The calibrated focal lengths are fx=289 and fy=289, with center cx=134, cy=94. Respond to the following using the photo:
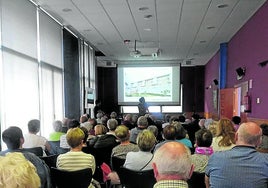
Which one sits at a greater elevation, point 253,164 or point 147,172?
point 253,164

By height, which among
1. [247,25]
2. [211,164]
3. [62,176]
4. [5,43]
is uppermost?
[247,25]

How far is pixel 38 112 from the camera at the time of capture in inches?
240

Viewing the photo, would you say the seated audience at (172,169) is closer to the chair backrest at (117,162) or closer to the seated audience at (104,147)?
the chair backrest at (117,162)

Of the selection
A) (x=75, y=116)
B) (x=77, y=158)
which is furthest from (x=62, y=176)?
(x=75, y=116)

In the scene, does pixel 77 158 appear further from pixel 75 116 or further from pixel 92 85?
pixel 92 85

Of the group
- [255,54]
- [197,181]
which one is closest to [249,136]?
[197,181]

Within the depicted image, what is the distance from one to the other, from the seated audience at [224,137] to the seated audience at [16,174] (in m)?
2.66

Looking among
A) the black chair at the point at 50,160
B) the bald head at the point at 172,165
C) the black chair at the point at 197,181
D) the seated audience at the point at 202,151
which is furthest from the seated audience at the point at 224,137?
the bald head at the point at 172,165

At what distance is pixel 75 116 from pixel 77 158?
555 centimetres

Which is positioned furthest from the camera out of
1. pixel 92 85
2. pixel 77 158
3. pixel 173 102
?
pixel 173 102

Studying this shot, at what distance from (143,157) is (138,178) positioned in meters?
0.39

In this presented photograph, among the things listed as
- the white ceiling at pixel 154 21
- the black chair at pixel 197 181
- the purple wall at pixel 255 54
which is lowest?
the black chair at pixel 197 181

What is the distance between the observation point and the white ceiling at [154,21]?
5770 mm

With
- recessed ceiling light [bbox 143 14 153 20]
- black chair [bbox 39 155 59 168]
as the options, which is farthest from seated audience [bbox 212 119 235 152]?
recessed ceiling light [bbox 143 14 153 20]
